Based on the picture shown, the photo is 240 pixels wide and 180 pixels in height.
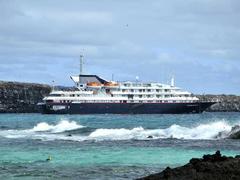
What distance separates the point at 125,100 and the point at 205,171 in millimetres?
130831

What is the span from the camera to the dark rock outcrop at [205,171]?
14453mm

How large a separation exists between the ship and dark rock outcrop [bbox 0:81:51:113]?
4198 centimetres

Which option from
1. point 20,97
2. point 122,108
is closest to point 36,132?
point 122,108

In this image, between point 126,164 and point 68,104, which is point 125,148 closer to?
point 126,164

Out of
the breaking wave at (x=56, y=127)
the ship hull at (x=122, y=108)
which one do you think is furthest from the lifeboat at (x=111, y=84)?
the breaking wave at (x=56, y=127)

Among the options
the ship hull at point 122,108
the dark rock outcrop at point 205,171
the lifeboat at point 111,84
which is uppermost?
the lifeboat at point 111,84

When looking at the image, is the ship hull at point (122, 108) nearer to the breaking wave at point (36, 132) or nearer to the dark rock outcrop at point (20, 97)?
the dark rock outcrop at point (20, 97)

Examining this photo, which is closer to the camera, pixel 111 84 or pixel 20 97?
pixel 111 84

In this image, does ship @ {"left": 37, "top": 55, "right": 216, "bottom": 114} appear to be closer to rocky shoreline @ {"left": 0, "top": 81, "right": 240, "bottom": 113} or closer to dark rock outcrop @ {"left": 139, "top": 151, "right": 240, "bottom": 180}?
rocky shoreline @ {"left": 0, "top": 81, "right": 240, "bottom": 113}

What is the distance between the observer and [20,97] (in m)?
193

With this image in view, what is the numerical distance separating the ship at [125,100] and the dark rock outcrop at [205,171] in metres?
127

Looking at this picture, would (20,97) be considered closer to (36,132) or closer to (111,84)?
(111,84)

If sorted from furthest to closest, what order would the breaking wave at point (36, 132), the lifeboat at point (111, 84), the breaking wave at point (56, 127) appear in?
1. the lifeboat at point (111, 84)
2. the breaking wave at point (56, 127)
3. the breaking wave at point (36, 132)

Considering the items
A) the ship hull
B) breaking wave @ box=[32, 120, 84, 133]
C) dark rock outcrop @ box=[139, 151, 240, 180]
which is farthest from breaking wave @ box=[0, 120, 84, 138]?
the ship hull
